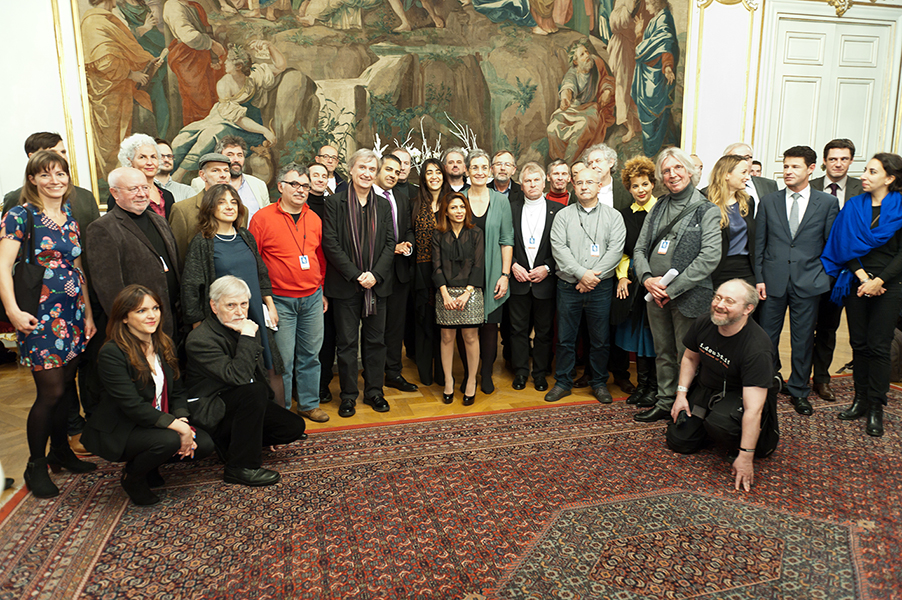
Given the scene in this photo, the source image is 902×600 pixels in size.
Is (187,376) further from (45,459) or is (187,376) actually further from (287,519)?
(287,519)

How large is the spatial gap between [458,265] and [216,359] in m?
2.02

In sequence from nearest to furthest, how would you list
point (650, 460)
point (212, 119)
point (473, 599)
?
1. point (473, 599)
2. point (650, 460)
3. point (212, 119)

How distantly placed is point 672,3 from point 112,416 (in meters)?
8.72

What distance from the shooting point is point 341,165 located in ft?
24.9

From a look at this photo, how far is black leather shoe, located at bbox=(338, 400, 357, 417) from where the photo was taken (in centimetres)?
452

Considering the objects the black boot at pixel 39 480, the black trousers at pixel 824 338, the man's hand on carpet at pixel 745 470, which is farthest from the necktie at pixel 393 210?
the black trousers at pixel 824 338

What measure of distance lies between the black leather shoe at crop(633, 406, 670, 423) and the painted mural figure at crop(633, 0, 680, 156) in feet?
17.4

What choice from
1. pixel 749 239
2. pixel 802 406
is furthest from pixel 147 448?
pixel 802 406

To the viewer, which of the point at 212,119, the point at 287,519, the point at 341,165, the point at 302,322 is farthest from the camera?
the point at 341,165

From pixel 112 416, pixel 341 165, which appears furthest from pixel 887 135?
pixel 112 416

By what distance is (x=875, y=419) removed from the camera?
4.11 metres

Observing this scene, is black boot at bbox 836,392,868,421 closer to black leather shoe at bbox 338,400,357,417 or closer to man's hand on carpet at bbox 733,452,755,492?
man's hand on carpet at bbox 733,452,755,492

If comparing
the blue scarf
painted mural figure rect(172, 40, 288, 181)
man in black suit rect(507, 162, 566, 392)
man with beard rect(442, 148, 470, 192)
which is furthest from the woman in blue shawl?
painted mural figure rect(172, 40, 288, 181)

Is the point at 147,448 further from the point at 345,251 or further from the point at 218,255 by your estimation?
the point at 345,251
